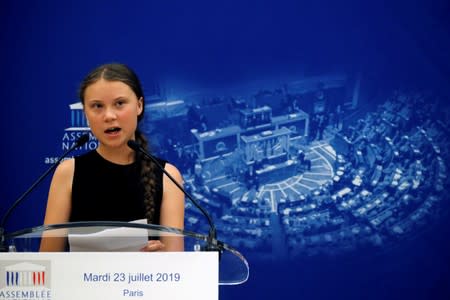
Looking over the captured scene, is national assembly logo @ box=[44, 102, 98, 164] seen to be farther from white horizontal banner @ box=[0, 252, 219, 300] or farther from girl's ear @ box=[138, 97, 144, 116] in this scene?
white horizontal banner @ box=[0, 252, 219, 300]

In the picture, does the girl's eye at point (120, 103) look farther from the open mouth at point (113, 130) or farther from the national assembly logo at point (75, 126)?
the national assembly logo at point (75, 126)

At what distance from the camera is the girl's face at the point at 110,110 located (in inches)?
74.7

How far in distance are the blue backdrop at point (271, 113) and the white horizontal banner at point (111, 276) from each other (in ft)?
6.21

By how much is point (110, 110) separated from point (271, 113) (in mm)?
1511

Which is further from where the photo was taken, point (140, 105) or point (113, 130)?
point (140, 105)

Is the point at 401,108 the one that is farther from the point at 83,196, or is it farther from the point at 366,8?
the point at 83,196

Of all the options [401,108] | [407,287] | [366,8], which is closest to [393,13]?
[366,8]

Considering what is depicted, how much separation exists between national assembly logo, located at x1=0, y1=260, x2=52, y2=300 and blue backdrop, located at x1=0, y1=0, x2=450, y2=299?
189cm

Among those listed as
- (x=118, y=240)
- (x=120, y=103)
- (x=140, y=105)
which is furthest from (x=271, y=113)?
(x=118, y=240)

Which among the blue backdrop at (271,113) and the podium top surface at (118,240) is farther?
the blue backdrop at (271,113)

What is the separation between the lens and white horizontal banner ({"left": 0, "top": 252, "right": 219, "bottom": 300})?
1.39 m

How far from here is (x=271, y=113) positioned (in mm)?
3303

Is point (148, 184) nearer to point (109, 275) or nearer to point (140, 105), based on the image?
point (140, 105)

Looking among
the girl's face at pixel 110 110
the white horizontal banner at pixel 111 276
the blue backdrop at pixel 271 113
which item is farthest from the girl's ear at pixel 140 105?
the blue backdrop at pixel 271 113
